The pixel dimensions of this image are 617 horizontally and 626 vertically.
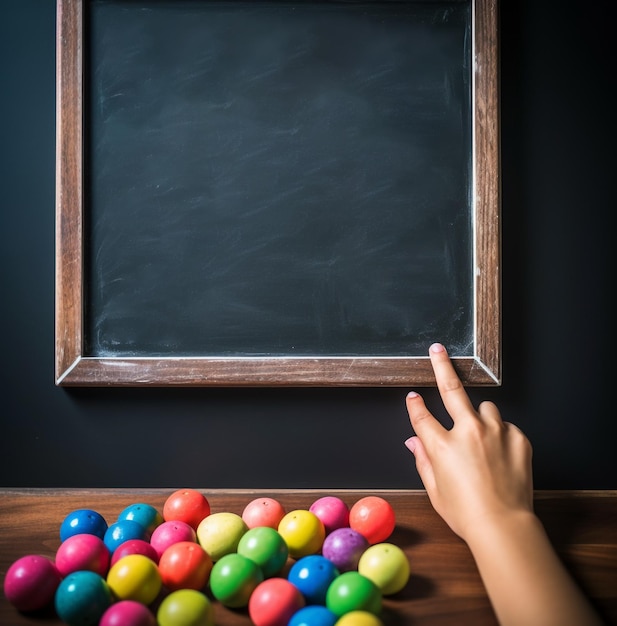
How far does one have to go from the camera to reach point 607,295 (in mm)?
1128

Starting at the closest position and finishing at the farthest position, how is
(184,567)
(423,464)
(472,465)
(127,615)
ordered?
(127,615) → (184,567) → (472,465) → (423,464)

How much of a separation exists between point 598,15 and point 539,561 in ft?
3.48

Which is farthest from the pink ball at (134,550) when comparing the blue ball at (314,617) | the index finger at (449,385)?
the index finger at (449,385)

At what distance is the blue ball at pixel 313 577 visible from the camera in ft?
2.31

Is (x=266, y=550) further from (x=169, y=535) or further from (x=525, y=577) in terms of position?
(x=525, y=577)

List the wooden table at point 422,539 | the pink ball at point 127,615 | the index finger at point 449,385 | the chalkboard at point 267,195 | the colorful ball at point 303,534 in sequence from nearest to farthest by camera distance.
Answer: the pink ball at point 127,615 → the wooden table at point 422,539 → the colorful ball at point 303,534 → the index finger at point 449,385 → the chalkboard at point 267,195

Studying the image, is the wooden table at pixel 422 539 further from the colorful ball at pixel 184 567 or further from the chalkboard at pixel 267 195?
the chalkboard at pixel 267 195

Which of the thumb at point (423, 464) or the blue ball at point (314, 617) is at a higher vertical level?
the blue ball at point (314, 617)

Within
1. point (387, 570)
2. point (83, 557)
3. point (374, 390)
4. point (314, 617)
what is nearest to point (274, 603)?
point (314, 617)

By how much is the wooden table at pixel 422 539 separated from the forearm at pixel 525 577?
0.05 metres

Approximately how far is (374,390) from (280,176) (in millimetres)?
478

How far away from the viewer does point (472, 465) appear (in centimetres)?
85

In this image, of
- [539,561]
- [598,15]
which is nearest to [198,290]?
[539,561]

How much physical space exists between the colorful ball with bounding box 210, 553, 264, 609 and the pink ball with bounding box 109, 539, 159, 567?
0.10 metres
